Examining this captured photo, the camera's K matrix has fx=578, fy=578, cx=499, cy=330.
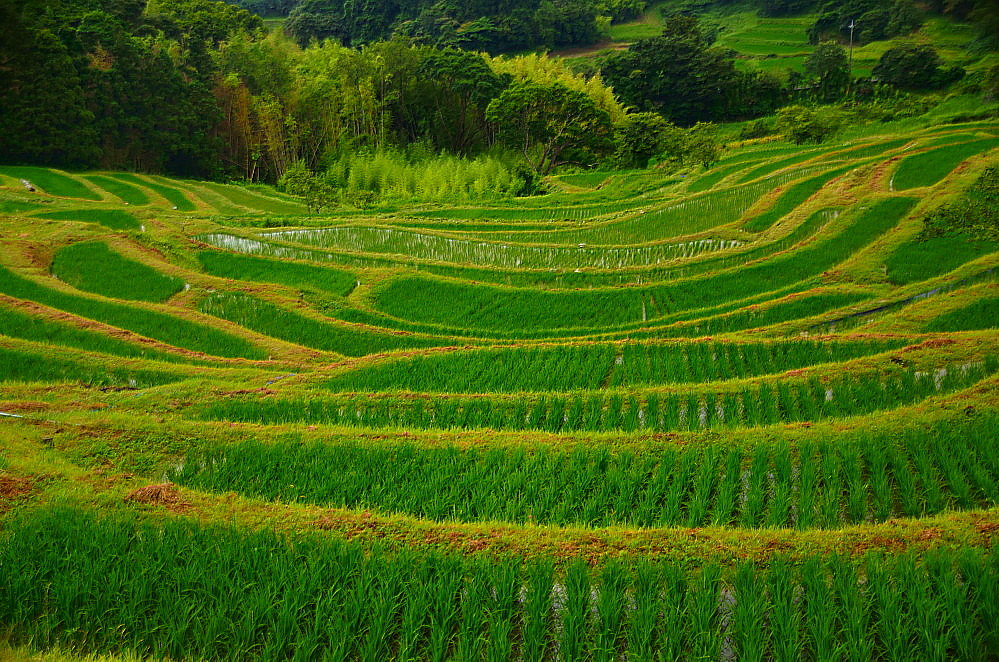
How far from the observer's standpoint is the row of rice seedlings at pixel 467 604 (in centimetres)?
319

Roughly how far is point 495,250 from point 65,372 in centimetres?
1278

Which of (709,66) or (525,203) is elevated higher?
(709,66)

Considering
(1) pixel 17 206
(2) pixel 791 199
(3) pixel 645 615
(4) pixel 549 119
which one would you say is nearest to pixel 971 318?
(3) pixel 645 615

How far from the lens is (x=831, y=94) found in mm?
48125

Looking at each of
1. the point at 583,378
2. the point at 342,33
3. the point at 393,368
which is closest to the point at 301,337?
the point at 393,368

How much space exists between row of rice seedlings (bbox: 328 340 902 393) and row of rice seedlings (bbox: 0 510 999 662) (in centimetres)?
471

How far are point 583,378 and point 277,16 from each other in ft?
395

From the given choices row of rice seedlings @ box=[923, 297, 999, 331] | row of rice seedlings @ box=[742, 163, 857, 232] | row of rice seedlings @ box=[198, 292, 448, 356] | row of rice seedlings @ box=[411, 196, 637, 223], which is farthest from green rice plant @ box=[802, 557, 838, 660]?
row of rice seedlings @ box=[411, 196, 637, 223]

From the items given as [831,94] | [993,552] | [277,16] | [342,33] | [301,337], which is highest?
[277,16]

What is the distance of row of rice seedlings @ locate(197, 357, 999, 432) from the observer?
6.81 meters

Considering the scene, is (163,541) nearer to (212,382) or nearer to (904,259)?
(212,382)

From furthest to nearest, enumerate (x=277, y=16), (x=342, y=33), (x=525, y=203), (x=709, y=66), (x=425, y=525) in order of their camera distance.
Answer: (x=277, y=16) < (x=342, y=33) < (x=709, y=66) < (x=525, y=203) < (x=425, y=525)

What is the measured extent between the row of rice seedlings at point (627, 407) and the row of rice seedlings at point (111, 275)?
8.15m

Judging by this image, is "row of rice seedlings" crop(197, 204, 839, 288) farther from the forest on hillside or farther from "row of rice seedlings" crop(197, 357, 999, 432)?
the forest on hillside
